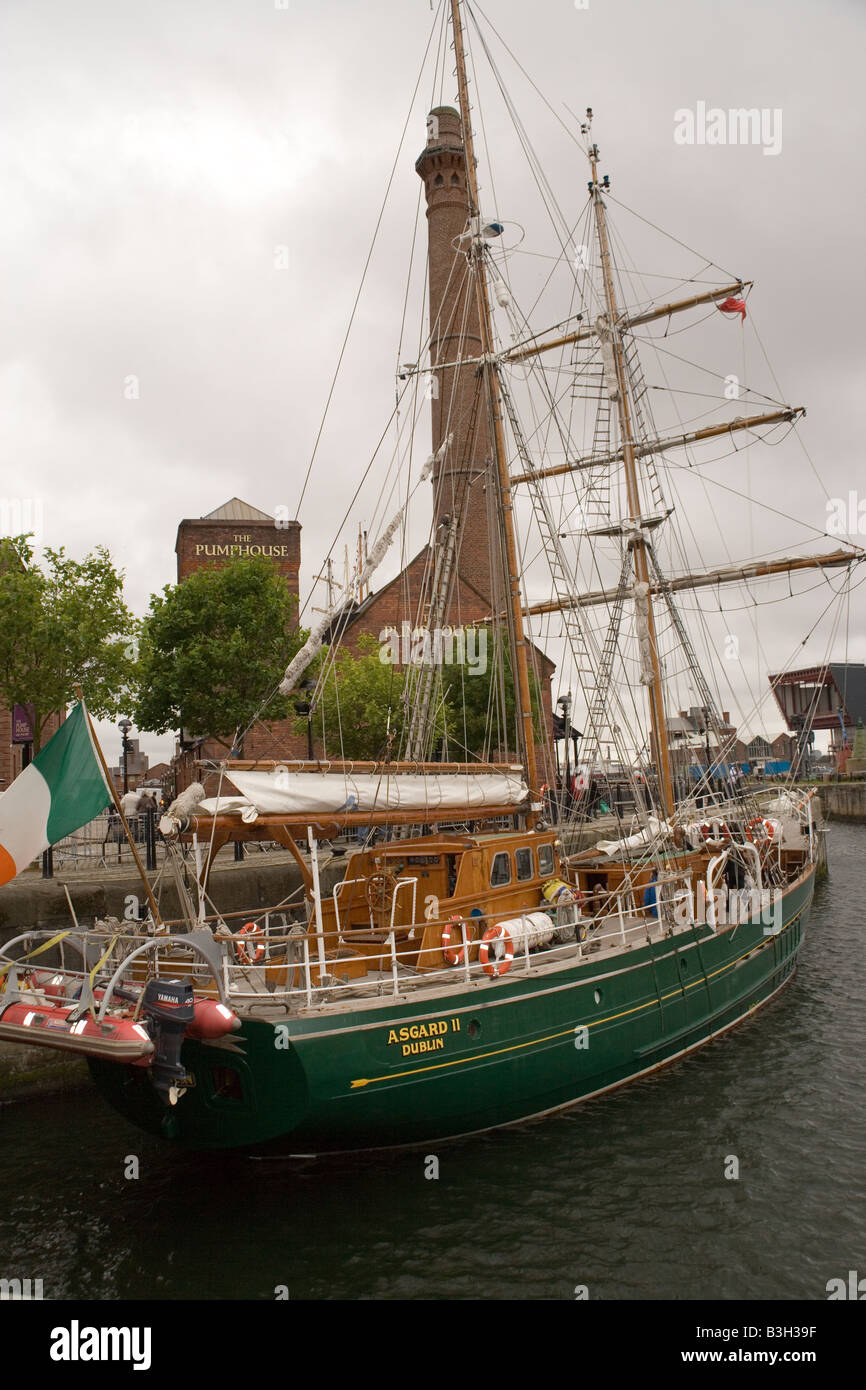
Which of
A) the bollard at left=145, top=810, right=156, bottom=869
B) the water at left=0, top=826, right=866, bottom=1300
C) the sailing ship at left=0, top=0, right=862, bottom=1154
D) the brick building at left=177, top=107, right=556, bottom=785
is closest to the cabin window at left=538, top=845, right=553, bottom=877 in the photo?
the sailing ship at left=0, top=0, right=862, bottom=1154

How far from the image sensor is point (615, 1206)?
1096 cm

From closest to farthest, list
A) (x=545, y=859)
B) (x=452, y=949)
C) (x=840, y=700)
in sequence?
(x=452, y=949), (x=545, y=859), (x=840, y=700)

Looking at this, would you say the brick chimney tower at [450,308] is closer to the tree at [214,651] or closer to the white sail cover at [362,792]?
the tree at [214,651]

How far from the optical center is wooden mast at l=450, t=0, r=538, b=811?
1678cm

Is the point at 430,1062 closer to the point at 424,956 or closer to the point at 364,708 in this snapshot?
the point at 424,956

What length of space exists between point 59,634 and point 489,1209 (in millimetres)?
19385

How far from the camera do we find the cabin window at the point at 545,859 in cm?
1559

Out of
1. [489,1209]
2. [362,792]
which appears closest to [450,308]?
[362,792]

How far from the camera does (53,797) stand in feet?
33.4

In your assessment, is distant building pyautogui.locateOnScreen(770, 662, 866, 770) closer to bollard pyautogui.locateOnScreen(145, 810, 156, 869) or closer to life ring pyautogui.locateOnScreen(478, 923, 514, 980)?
bollard pyautogui.locateOnScreen(145, 810, 156, 869)

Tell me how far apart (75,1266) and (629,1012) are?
871 cm

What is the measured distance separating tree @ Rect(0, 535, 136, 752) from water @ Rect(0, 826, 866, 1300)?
1301 cm

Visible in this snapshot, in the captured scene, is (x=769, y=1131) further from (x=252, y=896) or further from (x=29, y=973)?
(x=252, y=896)
